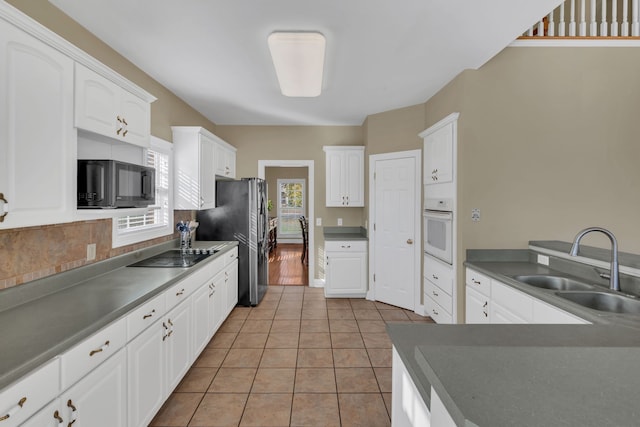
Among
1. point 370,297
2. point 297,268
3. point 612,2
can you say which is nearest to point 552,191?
point 612,2

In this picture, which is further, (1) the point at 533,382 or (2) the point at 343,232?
(2) the point at 343,232

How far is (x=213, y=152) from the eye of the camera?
381 centimetres

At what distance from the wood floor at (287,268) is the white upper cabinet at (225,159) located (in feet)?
6.71

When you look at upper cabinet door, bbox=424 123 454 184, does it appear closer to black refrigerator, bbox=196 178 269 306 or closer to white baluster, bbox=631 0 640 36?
white baluster, bbox=631 0 640 36

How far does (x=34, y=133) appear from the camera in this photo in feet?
4.45

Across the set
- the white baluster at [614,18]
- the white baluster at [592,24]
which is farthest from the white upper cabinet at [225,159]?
the white baluster at [614,18]

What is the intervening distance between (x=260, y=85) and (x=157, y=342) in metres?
2.58

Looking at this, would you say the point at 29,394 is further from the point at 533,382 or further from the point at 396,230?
the point at 396,230

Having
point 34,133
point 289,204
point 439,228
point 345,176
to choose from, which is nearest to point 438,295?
point 439,228

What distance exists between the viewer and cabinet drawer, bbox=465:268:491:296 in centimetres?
237

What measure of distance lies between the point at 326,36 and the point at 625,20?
113 inches

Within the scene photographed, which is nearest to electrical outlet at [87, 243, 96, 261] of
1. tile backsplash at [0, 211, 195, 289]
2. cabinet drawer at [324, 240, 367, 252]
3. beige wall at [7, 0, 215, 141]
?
tile backsplash at [0, 211, 195, 289]

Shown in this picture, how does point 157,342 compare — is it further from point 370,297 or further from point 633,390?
point 370,297

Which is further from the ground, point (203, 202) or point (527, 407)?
point (203, 202)
